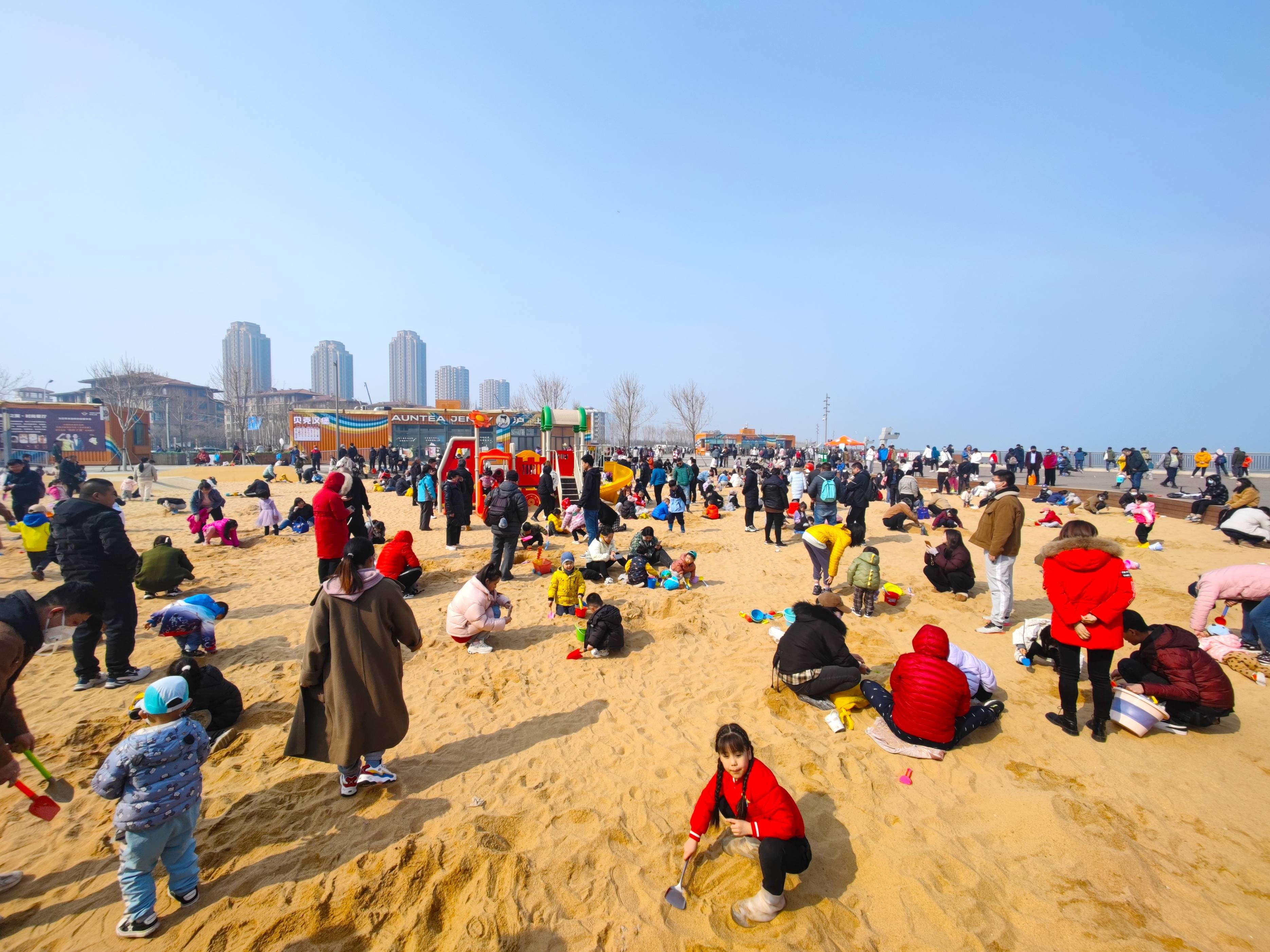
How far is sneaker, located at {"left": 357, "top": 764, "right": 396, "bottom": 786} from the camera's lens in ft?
12.9

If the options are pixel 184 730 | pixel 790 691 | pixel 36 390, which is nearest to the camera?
pixel 184 730

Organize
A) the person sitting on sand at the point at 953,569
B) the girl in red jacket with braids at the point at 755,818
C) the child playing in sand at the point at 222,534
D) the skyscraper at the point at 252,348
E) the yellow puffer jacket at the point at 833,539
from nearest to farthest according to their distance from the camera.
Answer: the girl in red jacket with braids at the point at 755,818 → the yellow puffer jacket at the point at 833,539 → the person sitting on sand at the point at 953,569 → the child playing in sand at the point at 222,534 → the skyscraper at the point at 252,348

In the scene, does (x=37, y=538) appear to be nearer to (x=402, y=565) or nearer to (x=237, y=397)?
(x=402, y=565)

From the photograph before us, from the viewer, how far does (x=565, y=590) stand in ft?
25.1

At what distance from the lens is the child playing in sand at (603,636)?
638cm

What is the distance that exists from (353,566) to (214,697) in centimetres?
246

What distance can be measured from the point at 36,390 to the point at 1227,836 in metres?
121

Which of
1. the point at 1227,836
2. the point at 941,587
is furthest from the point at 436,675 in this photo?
the point at 941,587

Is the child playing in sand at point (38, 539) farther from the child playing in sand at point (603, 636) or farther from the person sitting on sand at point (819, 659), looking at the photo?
the person sitting on sand at point (819, 659)

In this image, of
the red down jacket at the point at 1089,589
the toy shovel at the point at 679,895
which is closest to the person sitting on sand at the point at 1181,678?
the red down jacket at the point at 1089,589

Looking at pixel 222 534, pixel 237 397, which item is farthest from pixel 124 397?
pixel 222 534

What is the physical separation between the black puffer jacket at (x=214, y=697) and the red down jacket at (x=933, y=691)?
560 cm

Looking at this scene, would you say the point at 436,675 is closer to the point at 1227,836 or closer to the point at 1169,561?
the point at 1227,836

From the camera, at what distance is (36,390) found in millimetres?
81562
